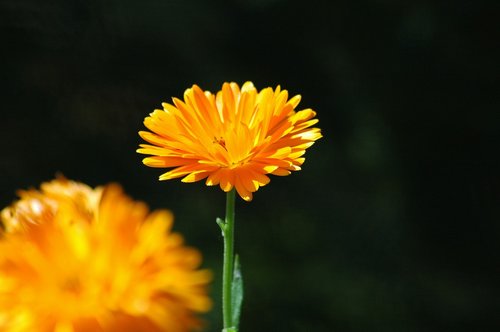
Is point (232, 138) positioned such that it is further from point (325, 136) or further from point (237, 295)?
point (325, 136)

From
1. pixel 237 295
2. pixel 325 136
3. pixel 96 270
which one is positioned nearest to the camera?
pixel 96 270

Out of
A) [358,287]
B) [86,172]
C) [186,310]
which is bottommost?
[186,310]

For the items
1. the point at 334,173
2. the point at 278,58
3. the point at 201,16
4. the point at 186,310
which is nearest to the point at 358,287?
the point at 334,173

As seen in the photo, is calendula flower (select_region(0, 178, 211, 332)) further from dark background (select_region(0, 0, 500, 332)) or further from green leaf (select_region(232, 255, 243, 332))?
dark background (select_region(0, 0, 500, 332))

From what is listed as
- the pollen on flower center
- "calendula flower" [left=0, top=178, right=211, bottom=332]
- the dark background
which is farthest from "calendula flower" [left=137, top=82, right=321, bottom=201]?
the dark background

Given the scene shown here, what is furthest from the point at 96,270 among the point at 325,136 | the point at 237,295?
the point at 325,136

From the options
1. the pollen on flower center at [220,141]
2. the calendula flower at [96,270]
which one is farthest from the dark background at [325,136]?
the calendula flower at [96,270]

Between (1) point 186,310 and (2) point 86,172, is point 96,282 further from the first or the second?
(2) point 86,172
